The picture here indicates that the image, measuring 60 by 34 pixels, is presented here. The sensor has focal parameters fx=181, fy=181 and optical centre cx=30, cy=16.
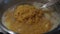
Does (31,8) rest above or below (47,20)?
above

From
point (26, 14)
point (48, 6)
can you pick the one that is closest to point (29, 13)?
point (26, 14)

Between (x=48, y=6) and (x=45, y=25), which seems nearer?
(x=45, y=25)

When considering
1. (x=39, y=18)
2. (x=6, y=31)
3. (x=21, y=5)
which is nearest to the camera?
(x=6, y=31)

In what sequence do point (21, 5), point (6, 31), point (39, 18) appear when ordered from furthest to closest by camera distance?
point (21, 5) → point (39, 18) → point (6, 31)

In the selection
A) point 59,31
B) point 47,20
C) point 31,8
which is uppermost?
point 31,8

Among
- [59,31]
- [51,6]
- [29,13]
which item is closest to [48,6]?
[51,6]

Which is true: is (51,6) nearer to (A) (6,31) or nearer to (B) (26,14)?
(B) (26,14)
